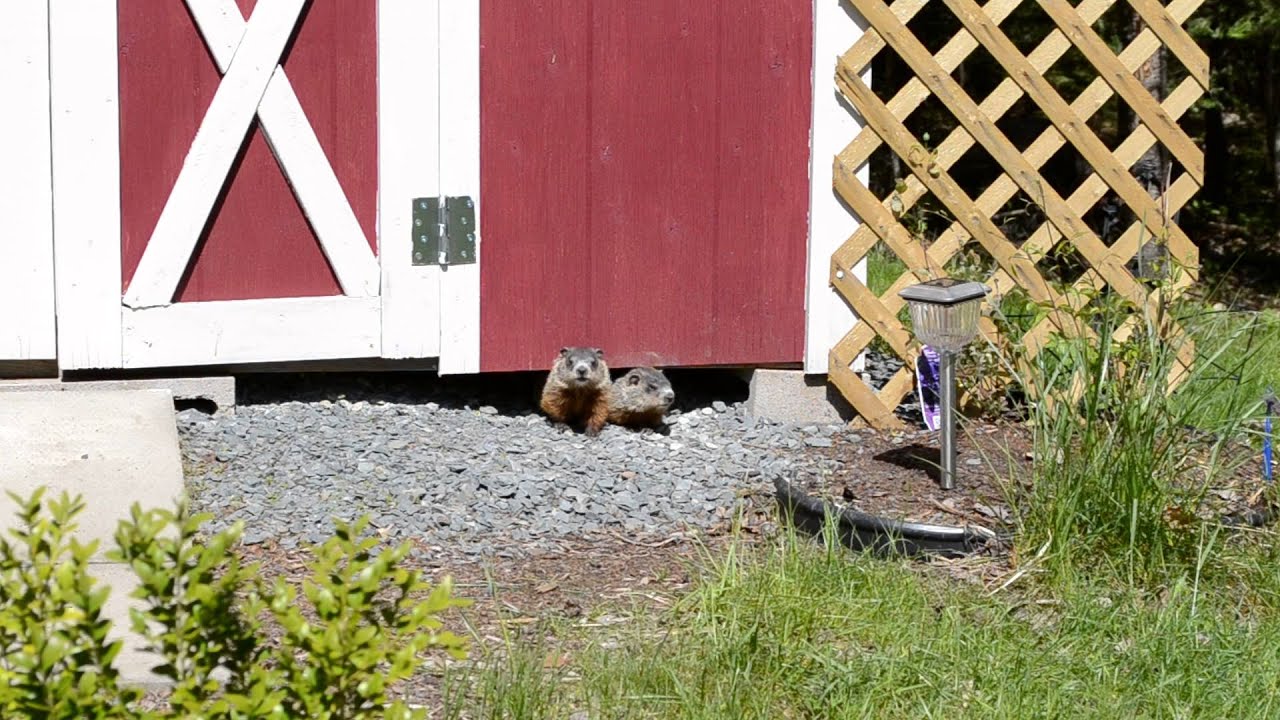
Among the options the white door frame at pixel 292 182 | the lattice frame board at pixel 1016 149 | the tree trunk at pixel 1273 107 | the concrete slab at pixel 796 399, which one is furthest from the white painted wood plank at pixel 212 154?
the tree trunk at pixel 1273 107

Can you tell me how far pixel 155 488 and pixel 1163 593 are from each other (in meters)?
3.06

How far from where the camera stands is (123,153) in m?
5.71

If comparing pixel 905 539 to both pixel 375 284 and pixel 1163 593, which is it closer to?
pixel 1163 593

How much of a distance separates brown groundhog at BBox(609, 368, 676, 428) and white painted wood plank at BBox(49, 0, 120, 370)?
187 centimetres

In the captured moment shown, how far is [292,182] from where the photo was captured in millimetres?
5848

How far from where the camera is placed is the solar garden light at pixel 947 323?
4934mm

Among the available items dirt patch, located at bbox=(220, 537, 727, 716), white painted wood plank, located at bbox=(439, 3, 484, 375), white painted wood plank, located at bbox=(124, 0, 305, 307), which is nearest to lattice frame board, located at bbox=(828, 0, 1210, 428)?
white painted wood plank, located at bbox=(439, 3, 484, 375)

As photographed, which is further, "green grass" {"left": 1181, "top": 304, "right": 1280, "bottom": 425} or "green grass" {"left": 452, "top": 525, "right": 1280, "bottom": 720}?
"green grass" {"left": 1181, "top": 304, "right": 1280, "bottom": 425}

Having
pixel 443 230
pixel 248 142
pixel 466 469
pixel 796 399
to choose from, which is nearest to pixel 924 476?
pixel 796 399

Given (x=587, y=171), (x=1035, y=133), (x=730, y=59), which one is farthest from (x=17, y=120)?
(x=1035, y=133)

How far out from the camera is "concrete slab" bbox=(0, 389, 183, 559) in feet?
16.2

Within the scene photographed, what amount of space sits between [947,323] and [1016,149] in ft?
4.28

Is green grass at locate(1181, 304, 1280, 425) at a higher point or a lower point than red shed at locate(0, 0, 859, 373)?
lower

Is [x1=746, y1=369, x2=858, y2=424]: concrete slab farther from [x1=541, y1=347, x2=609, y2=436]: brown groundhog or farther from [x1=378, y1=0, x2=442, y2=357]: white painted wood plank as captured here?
[x1=378, y1=0, x2=442, y2=357]: white painted wood plank
